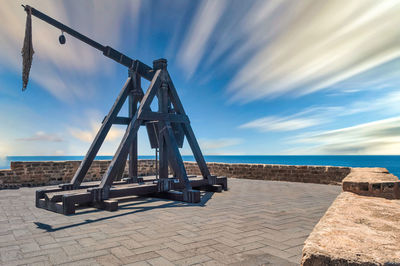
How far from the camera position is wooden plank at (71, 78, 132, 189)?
6285mm

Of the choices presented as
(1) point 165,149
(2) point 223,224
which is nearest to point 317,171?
(1) point 165,149

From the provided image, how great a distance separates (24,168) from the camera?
9.31m

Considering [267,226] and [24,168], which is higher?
[24,168]

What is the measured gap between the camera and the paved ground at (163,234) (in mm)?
2701

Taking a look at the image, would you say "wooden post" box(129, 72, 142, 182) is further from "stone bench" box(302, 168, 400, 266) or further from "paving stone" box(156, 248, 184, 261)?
"stone bench" box(302, 168, 400, 266)

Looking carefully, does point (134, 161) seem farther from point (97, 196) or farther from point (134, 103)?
point (97, 196)

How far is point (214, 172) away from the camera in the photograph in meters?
12.3

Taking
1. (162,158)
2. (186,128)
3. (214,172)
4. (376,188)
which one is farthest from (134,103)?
(376,188)

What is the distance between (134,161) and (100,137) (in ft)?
4.80

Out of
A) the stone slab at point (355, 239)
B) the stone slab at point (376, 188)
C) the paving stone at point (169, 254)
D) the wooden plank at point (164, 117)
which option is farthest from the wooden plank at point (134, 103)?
the stone slab at point (355, 239)

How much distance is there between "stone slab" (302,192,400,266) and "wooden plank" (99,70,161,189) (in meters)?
4.67

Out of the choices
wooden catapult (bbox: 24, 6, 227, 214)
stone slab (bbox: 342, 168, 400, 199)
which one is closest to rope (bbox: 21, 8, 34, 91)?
wooden catapult (bbox: 24, 6, 227, 214)

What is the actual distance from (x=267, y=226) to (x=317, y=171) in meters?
6.78

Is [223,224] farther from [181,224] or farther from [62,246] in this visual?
[62,246]
